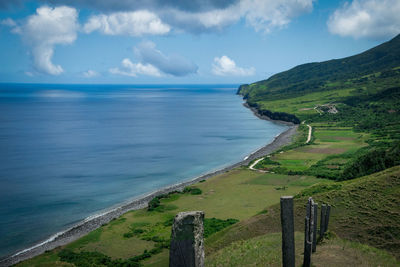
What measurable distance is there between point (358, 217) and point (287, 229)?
1764cm

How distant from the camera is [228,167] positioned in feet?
250

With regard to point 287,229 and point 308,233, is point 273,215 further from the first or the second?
point 287,229

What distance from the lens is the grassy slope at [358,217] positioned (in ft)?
80.5

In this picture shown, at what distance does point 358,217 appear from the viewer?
2736 centimetres

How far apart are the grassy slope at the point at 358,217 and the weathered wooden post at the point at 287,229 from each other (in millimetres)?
13049

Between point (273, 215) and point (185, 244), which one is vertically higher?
point (185, 244)

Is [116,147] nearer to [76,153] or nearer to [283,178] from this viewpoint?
[76,153]

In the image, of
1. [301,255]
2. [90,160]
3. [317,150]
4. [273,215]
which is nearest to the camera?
[301,255]

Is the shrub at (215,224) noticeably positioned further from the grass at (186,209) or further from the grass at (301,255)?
the grass at (301,255)

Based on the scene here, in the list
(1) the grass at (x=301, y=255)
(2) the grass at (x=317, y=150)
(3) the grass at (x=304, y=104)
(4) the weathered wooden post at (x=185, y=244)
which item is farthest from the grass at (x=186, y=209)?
(3) the grass at (x=304, y=104)

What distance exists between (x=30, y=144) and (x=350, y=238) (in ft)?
301

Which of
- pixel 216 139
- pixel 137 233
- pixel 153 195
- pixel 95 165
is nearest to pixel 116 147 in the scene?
pixel 95 165

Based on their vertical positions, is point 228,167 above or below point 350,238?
below

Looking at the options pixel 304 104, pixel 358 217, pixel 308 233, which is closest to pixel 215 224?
pixel 358 217
